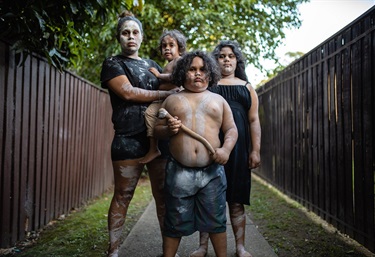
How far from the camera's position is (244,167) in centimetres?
316

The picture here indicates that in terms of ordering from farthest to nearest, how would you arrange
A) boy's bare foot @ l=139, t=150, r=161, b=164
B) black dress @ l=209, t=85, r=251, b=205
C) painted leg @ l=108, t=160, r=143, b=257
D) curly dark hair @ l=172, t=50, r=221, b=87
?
black dress @ l=209, t=85, r=251, b=205 → painted leg @ l=108, t=160, r=143, b=257 → boy's bare foot @ l=139, t=150, r=161, b=164 → curly dark hair @ l=172, t=50, r=221, b=87

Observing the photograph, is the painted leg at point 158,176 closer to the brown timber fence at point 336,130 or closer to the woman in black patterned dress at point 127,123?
the woman in black patterned dress at point 127,123

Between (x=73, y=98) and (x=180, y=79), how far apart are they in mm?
3087

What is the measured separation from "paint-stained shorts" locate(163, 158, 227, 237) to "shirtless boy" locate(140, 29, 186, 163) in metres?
0.33

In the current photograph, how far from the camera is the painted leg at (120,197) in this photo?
2.87 m

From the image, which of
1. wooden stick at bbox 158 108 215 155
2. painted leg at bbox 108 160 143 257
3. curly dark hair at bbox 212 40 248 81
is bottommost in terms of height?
painted leg at bbox 108 160 143 257

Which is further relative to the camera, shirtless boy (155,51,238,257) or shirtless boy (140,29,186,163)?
shirtless boy (140,29,186,163)

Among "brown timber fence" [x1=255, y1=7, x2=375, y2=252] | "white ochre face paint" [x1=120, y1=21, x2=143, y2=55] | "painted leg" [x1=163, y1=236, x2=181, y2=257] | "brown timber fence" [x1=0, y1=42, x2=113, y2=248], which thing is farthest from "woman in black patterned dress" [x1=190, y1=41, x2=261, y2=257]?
"brown timber fence" [x1=0, y1=42, x2=113, y2=248]

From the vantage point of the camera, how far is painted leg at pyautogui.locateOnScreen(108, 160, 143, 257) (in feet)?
9.43

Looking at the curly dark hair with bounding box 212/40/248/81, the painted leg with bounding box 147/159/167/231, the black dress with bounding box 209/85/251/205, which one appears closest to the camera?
the painted leg with bounding box 147/159/167/231

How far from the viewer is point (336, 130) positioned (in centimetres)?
405

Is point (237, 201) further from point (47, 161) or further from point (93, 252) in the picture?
point (47, 161)

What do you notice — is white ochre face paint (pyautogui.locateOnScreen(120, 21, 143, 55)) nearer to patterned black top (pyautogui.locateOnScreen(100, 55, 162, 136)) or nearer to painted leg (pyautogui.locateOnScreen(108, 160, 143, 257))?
patterned black top (pyautogui.locateOnScreen(100, 55, 162, 136))

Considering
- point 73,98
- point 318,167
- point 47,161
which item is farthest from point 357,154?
point 73,98
